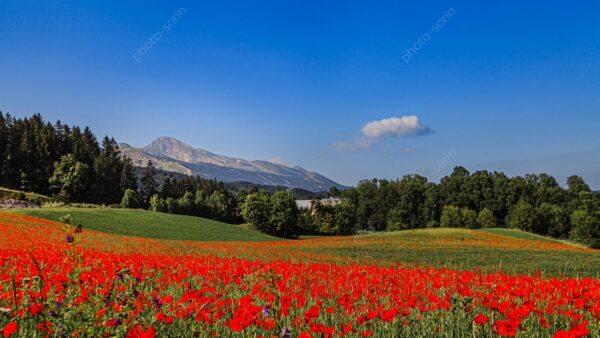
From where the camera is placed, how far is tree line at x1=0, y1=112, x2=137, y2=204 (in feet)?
284

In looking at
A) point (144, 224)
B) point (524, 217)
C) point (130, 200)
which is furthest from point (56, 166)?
point (524, 217)

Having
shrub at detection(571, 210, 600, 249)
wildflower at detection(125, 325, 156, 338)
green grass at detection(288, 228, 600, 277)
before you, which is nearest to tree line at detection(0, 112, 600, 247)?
shrub at detection(571, 210, 600, 249)

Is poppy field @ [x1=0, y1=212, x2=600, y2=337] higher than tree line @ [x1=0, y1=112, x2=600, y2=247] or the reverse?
the reverse

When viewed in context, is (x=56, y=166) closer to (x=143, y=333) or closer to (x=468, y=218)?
(x=468, y=218)

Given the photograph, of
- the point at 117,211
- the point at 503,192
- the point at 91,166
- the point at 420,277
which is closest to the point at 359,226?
the point at 503,192

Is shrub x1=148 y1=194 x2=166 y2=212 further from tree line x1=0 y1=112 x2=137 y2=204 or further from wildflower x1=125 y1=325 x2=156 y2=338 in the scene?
wildflower x1=125 y1=325 x2=156 y2=338

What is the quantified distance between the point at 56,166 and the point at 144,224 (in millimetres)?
50485

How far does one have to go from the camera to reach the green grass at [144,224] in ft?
146

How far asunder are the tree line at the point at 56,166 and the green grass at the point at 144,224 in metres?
35.5

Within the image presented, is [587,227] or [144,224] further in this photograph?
[587,227]

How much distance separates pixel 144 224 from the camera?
50.0 m

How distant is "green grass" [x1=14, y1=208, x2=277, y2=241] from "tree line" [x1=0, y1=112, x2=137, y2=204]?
1397 inches

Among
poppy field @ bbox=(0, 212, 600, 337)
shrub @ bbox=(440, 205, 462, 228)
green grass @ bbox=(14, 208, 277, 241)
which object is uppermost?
shrub @ bbox=(440, 205, 462, 228)

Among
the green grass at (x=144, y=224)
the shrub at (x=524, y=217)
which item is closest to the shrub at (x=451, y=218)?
the shrub at (x=524, y=217)
